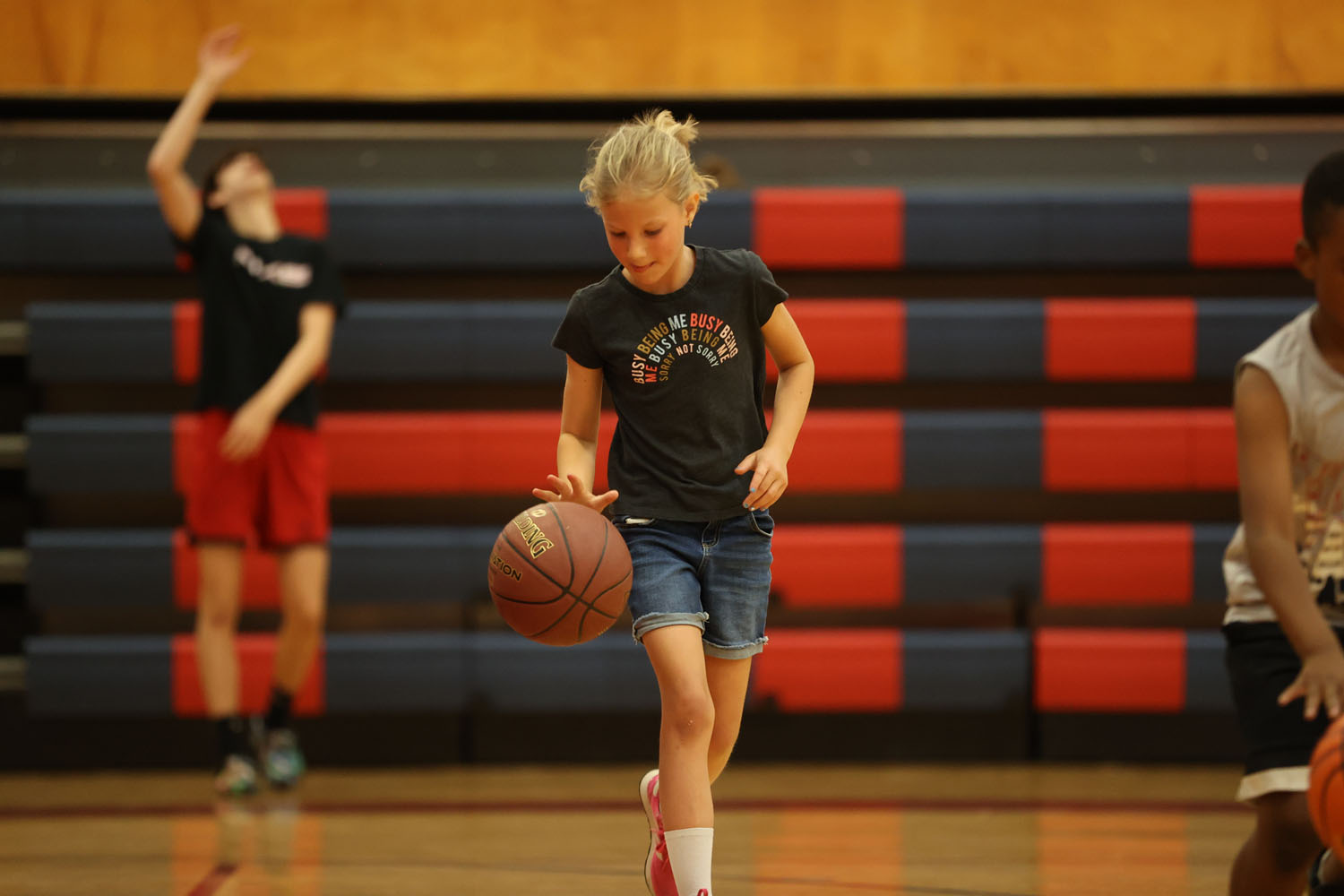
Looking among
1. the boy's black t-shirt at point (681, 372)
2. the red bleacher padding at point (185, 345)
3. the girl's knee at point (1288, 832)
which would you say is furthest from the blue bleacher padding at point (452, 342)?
the girl's knee at point (1288, 832)

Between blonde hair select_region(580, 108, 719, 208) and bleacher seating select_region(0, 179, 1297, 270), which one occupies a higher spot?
bleacher seating select_region(0, 179, 1297, 270)

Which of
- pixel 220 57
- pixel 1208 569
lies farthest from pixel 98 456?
pixel 1208 569

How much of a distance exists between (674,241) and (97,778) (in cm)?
271

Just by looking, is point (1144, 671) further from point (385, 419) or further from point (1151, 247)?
point (385, 419)

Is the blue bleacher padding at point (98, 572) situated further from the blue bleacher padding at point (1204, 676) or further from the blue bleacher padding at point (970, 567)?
the blue bleacher padding at point (1204, 676)

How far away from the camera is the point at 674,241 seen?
2164 millimetres

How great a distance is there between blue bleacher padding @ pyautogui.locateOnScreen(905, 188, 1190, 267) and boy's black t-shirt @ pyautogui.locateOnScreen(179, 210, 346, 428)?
1.70 m

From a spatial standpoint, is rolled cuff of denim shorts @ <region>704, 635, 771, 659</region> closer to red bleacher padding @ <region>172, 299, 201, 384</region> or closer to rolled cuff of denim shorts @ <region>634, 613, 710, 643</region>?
rolled cuff of denim shorts @ <region>634, 613, 710, 643</region>

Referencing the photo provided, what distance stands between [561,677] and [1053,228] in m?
1.89

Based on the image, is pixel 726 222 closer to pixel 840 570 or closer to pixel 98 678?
pixel 840 570

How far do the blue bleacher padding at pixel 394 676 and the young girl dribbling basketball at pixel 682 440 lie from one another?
175cm

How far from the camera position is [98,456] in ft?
13.5

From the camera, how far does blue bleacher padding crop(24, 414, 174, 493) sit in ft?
13.5

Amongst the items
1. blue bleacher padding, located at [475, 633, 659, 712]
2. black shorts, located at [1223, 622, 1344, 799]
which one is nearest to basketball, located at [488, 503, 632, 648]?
black shorts, located at [1223, 622, 1344, 799]
